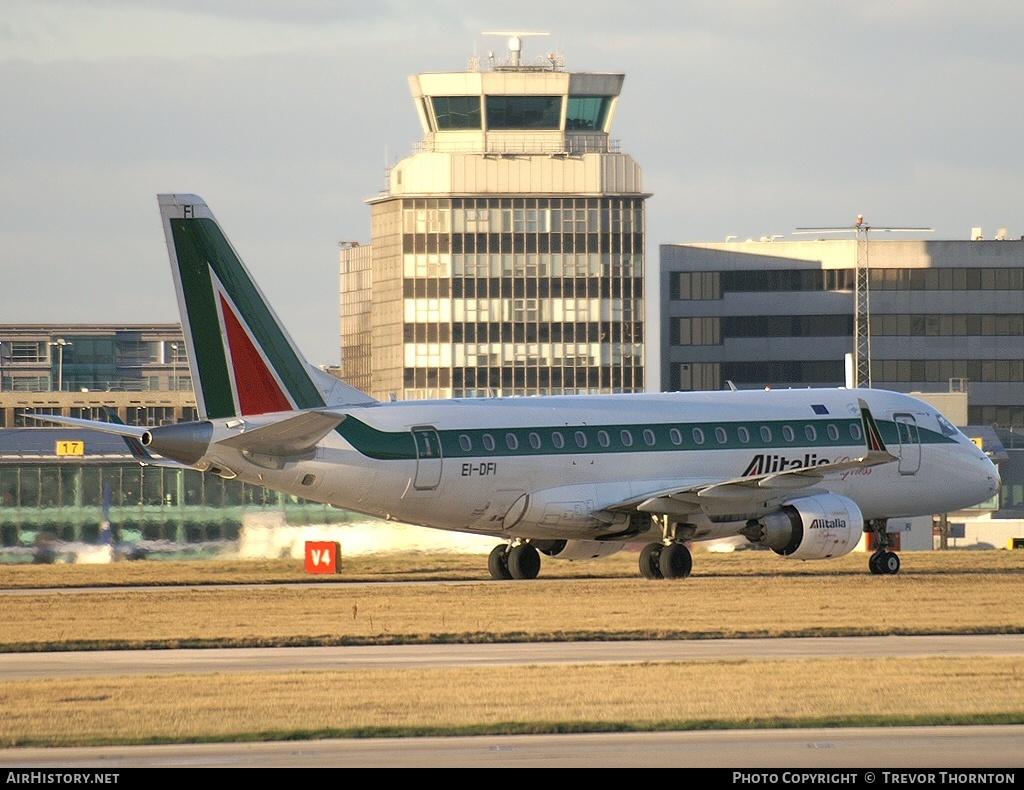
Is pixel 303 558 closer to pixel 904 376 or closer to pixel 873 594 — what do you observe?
pixel 873 594

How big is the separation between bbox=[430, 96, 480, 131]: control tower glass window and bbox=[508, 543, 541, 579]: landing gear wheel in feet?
367

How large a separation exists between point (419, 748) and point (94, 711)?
17.2 feet

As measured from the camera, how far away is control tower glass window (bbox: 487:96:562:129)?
6127 inches

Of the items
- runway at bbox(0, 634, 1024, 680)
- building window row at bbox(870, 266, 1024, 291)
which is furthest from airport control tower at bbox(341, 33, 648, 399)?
runway at bbox(0, 634, 1024, 680)

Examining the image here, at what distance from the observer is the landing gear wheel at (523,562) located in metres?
47.1

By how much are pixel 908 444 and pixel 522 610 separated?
16.6 metres

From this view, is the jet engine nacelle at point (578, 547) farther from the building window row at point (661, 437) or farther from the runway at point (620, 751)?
the runway at point (620, 751)

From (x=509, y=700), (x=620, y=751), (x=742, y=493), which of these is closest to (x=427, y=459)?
(x=742, y=493)

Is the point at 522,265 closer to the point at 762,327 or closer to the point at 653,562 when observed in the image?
the point at 762,327

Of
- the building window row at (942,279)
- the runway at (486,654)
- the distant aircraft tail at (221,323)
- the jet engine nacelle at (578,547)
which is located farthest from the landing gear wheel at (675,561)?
the building window row at (942,279)

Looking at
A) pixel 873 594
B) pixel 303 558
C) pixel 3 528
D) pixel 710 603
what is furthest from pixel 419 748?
pixel 3 528

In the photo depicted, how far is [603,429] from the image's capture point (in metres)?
45.8

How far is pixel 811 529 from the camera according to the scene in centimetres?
4447

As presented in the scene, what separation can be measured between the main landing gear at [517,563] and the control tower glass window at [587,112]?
112 metres
